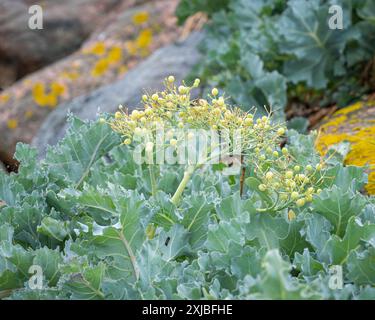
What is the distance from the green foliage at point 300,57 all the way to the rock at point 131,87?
67 centimetres

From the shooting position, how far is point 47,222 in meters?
2.34

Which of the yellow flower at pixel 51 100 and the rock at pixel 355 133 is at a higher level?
the yellow flower at pixel 51 100

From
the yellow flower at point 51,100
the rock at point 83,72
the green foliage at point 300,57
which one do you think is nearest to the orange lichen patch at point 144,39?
the rock at point 83,72

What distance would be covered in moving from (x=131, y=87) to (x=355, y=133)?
2141 millimetres

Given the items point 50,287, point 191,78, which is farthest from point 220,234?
point 191,78

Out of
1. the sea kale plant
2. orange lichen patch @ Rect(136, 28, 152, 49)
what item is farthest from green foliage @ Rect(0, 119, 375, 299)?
orange lichen patch @ Rect(136, 28, 152, 49)

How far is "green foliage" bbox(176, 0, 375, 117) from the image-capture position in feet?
13.6

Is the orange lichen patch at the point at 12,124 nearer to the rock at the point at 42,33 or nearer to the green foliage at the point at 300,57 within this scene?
the rock at the point at 42,33

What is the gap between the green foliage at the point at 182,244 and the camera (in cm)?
200

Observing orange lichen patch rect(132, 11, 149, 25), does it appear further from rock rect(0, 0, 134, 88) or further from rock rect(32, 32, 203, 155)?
rock rect(32, 32, 203, 155)

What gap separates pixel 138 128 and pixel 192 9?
139 inches

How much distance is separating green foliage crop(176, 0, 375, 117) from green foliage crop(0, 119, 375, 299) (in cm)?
171

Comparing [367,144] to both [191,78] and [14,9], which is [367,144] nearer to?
[191,78]

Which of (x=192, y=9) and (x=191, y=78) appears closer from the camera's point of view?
(x=191, y=78)
